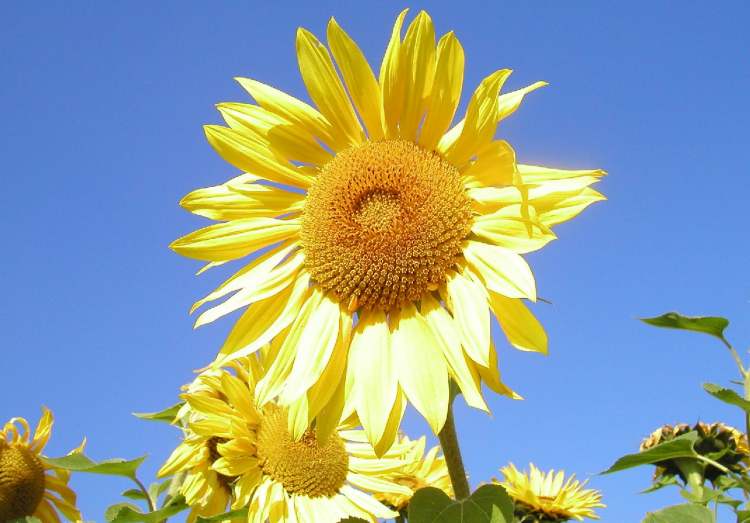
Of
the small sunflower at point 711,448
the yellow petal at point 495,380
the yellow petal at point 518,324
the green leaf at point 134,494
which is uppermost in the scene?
the small sunflower at point 711,448

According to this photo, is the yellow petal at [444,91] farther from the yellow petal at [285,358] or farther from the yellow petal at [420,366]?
the yellow petal at [285,358]

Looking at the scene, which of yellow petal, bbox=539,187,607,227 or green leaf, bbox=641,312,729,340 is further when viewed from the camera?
green leaf, bbox=641,312,729,340

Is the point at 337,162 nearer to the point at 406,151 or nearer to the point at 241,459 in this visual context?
the point at 406,151

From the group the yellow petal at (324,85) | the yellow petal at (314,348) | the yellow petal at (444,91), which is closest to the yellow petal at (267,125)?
the yellow petal at (324,85)

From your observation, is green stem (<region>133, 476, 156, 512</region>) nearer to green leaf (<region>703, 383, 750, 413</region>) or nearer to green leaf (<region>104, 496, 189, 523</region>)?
green leaf (<region>104, 496, 189, 523</region>)

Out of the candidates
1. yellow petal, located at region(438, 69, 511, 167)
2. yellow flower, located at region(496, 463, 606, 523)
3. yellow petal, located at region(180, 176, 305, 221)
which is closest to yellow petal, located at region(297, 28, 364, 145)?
yellow petal, located at region(180, 176, 305, 221)

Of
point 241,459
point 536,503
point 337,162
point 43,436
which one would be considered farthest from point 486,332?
point 43,436

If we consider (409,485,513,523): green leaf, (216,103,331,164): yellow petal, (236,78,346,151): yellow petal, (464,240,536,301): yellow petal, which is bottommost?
(409,485,513,523): green leaf
